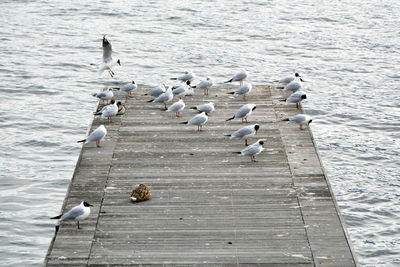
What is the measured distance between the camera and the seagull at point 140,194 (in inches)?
634

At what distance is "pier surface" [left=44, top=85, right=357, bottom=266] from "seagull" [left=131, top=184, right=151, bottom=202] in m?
0.13

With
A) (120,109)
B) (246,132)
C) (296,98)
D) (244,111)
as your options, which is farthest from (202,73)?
(246,132)

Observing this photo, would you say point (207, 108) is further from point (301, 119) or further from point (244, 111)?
point (301, 119)

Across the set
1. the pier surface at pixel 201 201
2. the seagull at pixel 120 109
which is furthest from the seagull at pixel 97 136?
the seagull at pixel 120 109

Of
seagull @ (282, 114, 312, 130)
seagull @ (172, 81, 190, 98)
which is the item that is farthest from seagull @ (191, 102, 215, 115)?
seagull @ (282, 114, 312, 130)

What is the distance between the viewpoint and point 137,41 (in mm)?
40500

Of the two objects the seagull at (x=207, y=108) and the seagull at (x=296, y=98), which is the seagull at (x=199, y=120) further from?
the seagull at (x=296, y=98)

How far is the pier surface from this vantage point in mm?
14164

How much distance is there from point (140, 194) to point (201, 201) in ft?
4.21

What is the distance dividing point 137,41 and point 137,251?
27.2 meters

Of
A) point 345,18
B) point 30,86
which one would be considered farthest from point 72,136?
point 345,18

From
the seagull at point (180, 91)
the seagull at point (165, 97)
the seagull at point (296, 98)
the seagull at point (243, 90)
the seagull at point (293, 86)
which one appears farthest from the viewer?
the seagull at point (293, 86)

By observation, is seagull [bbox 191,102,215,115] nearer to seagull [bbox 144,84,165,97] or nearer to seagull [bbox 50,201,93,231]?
seagull [bbox 144,84,165,97]

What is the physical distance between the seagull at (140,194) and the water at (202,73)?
12.3ft
